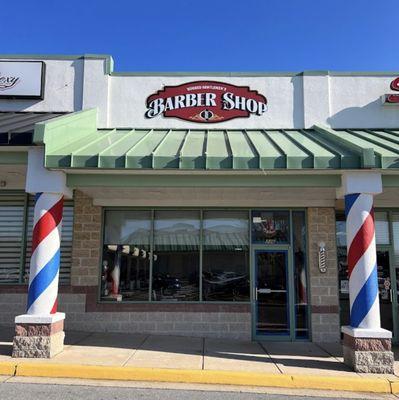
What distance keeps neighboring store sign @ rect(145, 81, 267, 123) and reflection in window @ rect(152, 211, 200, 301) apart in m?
2.44

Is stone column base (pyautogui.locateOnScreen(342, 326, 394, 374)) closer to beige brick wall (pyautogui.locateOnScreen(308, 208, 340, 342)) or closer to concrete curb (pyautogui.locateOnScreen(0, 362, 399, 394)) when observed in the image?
concrete curb (pyautogui.locateOnScreen(0, 362, 399, 394))

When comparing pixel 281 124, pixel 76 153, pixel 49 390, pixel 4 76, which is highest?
pixel 4 76

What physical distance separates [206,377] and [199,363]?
83cm

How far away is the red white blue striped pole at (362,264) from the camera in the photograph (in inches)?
324

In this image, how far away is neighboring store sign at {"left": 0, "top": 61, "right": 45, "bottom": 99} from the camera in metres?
11.4

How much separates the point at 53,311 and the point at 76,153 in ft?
9.71

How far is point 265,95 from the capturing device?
11578 mm

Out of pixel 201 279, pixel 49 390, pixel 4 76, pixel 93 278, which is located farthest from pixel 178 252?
pixel 4 76

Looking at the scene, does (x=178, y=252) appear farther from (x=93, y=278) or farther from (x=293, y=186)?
(x=293, y=186)

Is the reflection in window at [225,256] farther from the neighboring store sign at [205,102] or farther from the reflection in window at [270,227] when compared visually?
the neighboring store sign at [205,102]

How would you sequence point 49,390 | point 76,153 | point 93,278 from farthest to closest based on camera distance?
point 93,278, point 76,153, point 49,390

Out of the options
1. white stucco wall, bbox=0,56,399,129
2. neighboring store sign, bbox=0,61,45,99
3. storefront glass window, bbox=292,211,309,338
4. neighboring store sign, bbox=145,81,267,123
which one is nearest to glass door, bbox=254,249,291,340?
storefront glass window, bbox=292,211,309,338

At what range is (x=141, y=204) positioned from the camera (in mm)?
11242

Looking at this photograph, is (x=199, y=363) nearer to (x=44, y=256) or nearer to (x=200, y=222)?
(x=44, y=256)
